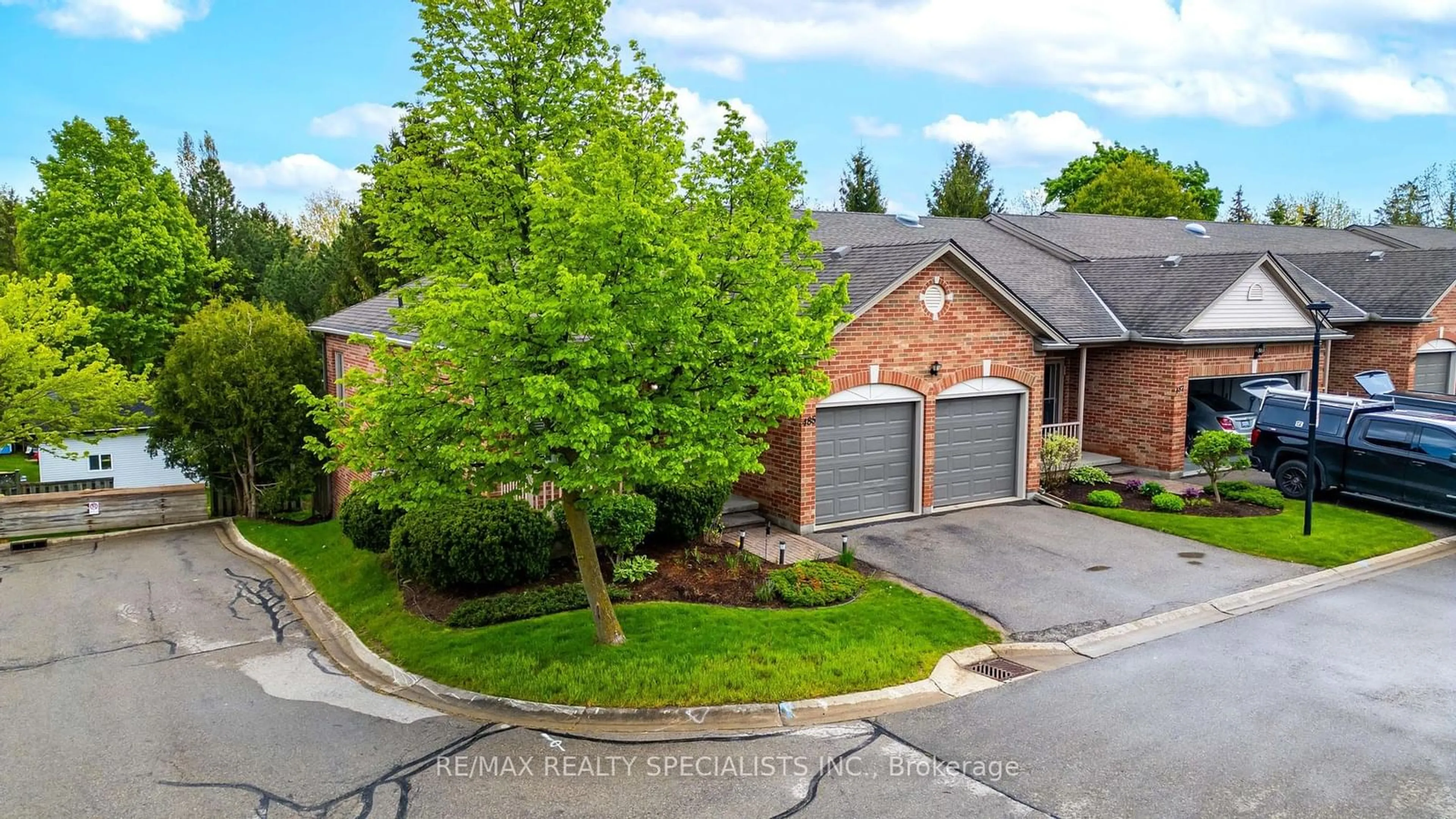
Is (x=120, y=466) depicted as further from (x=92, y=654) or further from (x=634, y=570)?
Answer: (x=634, y=570)

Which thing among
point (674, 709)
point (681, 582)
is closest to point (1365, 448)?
point (681, 582)

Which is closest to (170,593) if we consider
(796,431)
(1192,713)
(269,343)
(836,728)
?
(269,343)

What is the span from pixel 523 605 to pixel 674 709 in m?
3.56

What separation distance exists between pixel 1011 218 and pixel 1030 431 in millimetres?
14107

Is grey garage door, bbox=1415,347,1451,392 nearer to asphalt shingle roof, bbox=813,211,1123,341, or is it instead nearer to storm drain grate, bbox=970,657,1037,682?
asphalt shingle roof, bbox=813,211,1123,341

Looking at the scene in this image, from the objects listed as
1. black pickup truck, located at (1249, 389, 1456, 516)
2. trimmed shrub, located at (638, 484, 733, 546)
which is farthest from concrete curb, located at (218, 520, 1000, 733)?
black pickup truck, located at (1249, 389, 1456, 516)

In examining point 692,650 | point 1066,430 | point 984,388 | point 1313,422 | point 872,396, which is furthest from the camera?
point 1066,430

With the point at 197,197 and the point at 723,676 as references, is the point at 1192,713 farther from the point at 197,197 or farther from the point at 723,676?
the point at 197,197

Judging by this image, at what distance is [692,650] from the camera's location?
33.8 ft

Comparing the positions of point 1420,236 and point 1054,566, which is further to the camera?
point 1420,236

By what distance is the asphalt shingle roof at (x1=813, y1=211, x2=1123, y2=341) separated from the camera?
19.7 metres

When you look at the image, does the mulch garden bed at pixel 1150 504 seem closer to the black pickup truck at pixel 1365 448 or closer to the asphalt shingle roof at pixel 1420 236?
the black pickup truck at pixel 1365 448

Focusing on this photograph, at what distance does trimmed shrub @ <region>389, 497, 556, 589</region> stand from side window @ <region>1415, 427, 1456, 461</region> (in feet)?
51.2

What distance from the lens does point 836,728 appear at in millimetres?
8812
